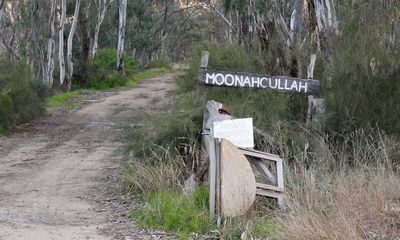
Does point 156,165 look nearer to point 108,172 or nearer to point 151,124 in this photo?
point 151,124

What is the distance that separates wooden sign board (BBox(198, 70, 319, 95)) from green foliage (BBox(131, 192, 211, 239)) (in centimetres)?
179

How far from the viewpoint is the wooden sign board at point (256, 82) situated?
979cm

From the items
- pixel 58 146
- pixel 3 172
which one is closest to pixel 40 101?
pixel 58 146

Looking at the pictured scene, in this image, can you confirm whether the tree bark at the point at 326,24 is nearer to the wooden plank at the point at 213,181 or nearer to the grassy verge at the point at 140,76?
the wooden plank at the point at 213,181

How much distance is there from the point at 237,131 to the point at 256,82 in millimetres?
1670

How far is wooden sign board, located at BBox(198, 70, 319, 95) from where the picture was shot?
9789mm

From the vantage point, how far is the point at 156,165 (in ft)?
34.3

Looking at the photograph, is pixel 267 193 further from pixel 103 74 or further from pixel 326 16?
pixel 103 74

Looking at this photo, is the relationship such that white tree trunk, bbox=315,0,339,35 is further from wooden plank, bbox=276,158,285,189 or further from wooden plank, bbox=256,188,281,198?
wooden plank, bbox=256,188,281,198

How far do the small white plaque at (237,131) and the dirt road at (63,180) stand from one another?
1570mm

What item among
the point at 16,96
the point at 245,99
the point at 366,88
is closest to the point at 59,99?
the point at 16,96

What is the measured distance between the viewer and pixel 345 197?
300 inches

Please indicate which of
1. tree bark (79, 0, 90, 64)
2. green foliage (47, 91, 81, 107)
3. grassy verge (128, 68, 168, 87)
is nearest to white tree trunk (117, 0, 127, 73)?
grassy verge (128, 68, 168, 87)

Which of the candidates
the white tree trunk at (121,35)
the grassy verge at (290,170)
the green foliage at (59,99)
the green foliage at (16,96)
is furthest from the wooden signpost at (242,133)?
the white tree trunk at (121,35)
